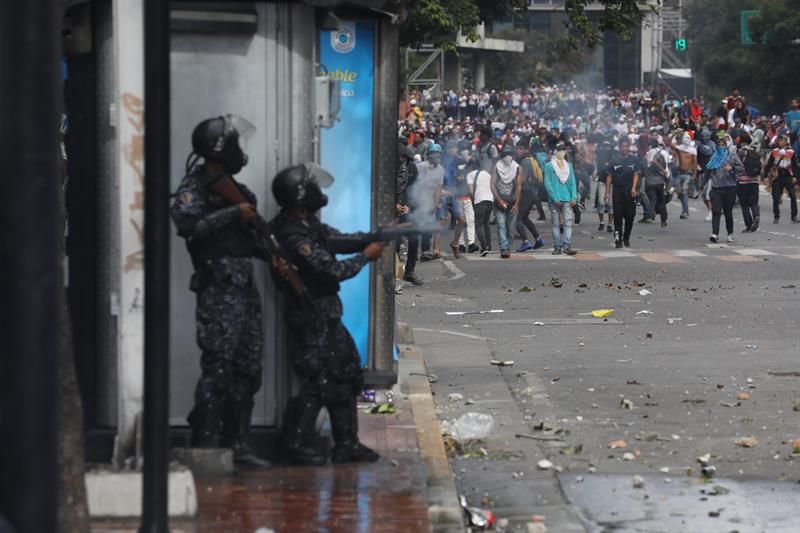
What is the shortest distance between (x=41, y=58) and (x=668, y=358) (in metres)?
9.38

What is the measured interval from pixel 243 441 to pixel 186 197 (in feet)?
4.27

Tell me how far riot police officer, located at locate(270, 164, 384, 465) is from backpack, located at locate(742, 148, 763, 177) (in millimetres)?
21961

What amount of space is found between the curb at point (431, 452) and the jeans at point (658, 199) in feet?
60.7

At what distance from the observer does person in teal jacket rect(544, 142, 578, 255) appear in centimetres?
2423

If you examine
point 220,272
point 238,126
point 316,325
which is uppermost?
point 238,126

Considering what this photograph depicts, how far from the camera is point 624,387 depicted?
11.5m

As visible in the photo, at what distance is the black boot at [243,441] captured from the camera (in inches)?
317

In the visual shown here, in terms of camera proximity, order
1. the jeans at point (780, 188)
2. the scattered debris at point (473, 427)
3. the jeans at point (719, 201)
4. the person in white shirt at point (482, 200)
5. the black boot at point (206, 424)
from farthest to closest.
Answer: the jeans at point (780, 188), the jeans at point (719, 201), the person in white shirt at point (482, 200), the scattered debris at point (473, 427), the black boot at point (206, 424)

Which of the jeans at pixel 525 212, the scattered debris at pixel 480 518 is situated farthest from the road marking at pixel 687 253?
the scattered debris at pixel 480 518

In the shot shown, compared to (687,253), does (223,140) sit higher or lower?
higher

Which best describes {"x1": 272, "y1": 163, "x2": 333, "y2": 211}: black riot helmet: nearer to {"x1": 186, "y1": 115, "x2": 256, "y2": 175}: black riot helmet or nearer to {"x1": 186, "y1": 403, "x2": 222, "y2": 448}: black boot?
{"x1": 186, "y1": 115, "x2": 256, "y2": 175}: black riot helmet

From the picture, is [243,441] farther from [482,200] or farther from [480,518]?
[482,200]

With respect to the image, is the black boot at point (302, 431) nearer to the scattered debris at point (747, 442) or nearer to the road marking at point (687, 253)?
the scattered debris at point (747, 442)

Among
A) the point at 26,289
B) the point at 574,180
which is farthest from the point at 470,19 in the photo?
the point at 26,289
